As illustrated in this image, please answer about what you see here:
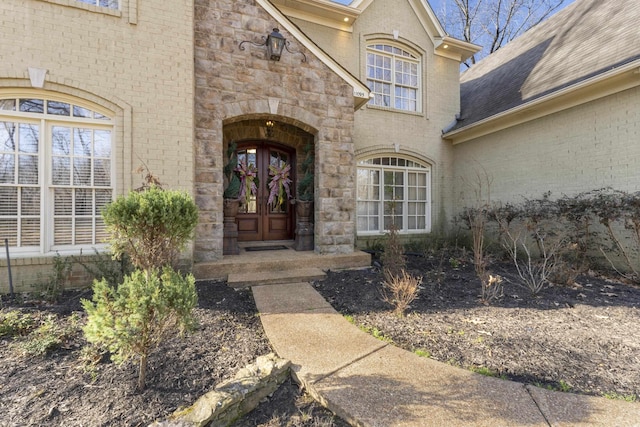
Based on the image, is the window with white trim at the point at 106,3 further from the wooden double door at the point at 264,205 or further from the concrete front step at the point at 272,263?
the concrete front step at the point at 272,263

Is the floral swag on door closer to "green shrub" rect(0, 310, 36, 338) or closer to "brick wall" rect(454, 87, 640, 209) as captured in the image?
"green shrub" rect(0, 310, 36, 338)

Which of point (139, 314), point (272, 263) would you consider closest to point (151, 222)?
point (139, 314)

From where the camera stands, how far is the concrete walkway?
1.78 m

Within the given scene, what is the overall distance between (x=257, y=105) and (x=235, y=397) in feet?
15.3

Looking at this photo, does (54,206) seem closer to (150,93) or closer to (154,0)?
(150,93)

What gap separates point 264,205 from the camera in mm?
6926

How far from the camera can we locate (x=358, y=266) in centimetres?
568

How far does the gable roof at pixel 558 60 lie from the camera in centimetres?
591

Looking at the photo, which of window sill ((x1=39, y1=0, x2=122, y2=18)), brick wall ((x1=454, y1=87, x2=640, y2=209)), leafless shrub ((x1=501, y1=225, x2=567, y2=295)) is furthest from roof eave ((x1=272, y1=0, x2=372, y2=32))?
leafless shrub ((x1=501, y1=225, x2=567, y2=295))

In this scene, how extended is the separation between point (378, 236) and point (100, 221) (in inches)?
248

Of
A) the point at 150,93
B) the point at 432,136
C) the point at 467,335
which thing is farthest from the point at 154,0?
the point at 432,136

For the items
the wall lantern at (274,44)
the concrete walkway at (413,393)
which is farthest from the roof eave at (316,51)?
the concrete walkway at (413,393)

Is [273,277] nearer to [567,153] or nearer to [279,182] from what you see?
[279,182]

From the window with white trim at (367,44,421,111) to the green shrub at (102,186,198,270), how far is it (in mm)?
6995
